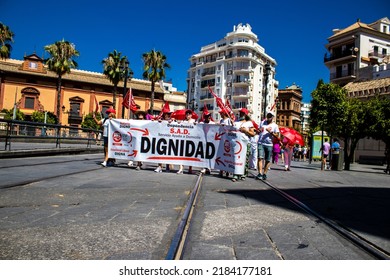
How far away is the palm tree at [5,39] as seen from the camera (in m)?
32.0

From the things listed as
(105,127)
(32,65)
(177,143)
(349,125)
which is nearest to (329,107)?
(349,125)

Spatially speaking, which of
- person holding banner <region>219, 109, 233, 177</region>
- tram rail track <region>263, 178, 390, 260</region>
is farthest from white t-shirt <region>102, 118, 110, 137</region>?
tram rail track <region>263, 178, 390, 260</region>

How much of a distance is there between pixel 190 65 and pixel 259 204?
8902 centimetres

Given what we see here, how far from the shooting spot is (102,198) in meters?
4.68

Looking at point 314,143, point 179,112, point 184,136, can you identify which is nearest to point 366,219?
point 184,136

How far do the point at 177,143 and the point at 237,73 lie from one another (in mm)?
67884

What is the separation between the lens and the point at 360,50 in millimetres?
43844

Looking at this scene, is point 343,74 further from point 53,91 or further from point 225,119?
point 53,91

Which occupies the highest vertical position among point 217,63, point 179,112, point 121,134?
point 217,63

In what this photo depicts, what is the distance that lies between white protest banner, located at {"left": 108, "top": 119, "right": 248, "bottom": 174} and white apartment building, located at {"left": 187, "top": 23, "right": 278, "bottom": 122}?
62774 mm

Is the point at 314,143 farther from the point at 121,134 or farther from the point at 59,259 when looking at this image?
the point at 59,259

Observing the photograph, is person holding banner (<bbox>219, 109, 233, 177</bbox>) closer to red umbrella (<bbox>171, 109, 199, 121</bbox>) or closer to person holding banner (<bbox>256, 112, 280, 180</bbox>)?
person holding banner (<bbox>256, 112, 280, 180</bbox>)

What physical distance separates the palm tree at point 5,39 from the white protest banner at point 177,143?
2987 cm

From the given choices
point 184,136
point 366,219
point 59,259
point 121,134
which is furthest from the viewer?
point 121,134
